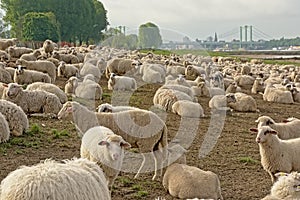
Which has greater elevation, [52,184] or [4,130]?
[52,184]

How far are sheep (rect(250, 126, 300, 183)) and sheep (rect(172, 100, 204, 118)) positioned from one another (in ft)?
18.9

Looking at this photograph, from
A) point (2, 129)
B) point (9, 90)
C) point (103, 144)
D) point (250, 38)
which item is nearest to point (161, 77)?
point (9, 90)

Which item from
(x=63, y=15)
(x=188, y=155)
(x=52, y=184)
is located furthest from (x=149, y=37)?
(x=63, y=15)

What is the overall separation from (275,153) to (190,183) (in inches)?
80.1

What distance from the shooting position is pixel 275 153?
876cm

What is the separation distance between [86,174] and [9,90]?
7681mm

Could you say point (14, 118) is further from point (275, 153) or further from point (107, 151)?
point (275, 153)

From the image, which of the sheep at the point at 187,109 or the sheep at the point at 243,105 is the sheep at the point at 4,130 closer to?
the sheep at the point at 187,109

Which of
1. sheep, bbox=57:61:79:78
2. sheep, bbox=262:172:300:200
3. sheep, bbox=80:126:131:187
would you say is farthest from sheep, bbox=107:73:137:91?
sheep, bbox=262:172:300:200

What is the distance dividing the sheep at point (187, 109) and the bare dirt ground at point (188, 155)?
0.76 ft

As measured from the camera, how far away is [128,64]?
2464 centimetres

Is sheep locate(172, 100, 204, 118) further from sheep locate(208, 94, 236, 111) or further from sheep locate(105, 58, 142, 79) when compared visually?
sheep locate(105, 58, 142, 79)

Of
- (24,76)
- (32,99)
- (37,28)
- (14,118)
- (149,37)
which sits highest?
(37,28)

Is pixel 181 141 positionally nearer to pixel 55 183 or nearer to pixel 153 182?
pixel 153 182
